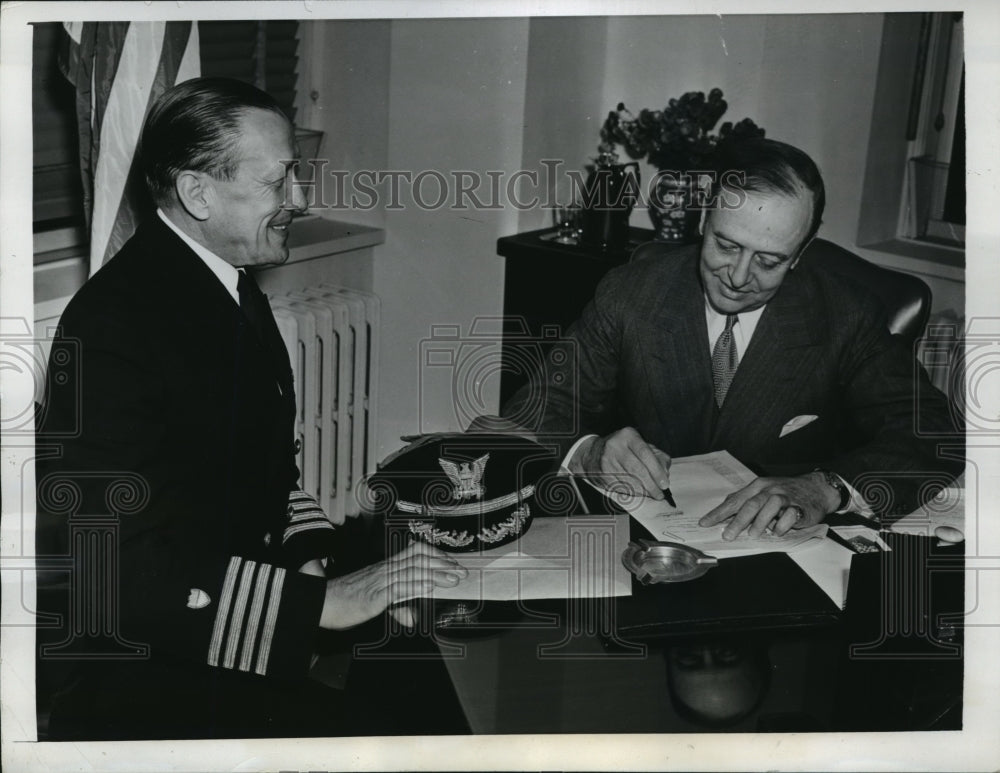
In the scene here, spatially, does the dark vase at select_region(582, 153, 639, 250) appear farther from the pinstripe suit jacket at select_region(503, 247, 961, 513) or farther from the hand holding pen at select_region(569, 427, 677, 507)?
the hand holding pen at select_region(569, 427, 677, 507)

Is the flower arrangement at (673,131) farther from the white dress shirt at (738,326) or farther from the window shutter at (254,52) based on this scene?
the window shutter at (254,52)

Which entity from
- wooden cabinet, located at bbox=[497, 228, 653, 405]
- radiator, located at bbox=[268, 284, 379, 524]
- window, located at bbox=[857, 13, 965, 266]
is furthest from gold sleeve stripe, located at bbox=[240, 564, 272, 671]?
window, located at bbox=[857, 13, 965, 266]

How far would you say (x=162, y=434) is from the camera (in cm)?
126

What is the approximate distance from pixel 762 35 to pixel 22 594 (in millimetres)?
1230

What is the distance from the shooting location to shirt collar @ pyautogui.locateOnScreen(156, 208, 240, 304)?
51.1 inches

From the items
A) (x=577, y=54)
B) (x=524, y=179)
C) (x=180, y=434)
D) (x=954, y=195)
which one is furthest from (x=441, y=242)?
(x=954, y=195)

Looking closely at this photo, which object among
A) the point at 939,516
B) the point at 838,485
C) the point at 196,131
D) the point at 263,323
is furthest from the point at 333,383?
the point at 939,516

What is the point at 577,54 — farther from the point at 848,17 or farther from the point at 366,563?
the point at 366,563

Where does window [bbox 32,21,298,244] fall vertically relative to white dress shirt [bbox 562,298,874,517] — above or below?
above

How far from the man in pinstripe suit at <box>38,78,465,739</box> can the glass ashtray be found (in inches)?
8.7

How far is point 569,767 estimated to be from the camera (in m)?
1.30

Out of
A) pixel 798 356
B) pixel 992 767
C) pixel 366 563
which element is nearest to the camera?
pixel 366 563

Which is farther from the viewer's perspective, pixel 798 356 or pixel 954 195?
pixel 798 356

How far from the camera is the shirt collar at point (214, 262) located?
1.30 meters
